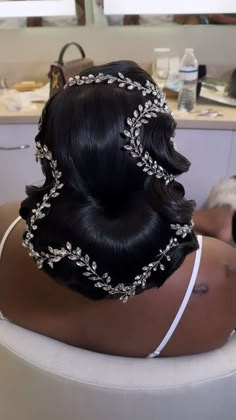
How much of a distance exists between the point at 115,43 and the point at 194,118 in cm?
60

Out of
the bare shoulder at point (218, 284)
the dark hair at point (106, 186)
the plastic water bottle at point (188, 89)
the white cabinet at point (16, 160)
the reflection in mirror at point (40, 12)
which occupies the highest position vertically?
the reflection in mirror at point (40, 12)

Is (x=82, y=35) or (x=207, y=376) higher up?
(x=82, y=35)

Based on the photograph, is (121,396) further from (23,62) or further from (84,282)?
(23,62)

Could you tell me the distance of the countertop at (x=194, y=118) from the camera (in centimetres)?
145

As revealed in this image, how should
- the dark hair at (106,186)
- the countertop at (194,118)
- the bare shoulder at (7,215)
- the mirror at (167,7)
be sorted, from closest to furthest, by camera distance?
1. the dark hair at (106,186)
2. the bare shoulder at (7,215)
3. the countertop at (194,118)
4. the mirror at (167,7)

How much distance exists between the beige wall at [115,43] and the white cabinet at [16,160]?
483mm

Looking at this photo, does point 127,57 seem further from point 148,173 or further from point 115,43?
point 148,173

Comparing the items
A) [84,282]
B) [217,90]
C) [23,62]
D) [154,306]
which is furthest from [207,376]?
[23,62]

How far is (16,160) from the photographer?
1.62 metres

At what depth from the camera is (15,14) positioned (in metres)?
1.74

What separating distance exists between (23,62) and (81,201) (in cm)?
160

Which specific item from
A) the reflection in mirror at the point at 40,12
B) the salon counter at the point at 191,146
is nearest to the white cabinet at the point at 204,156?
the salon counter at the point at 191,146

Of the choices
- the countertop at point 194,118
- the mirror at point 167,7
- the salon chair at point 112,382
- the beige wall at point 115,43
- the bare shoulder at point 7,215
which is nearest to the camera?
the salon chair at point 112,382

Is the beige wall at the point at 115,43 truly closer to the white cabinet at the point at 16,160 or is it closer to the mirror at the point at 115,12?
the mirror at the point at 115,12
